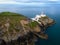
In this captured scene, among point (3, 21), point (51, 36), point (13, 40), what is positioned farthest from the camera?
point (51, 36)

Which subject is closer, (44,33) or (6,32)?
(6,32)

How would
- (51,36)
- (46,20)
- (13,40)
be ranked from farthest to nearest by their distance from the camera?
(46,20) < (51,36) < (13,40)

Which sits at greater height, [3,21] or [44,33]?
[3,21]

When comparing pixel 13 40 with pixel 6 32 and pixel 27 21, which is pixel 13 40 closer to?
pixel 6 32

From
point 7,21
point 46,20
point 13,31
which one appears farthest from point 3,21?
point 46,20

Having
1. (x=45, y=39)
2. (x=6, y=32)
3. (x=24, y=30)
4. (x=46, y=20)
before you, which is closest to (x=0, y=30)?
(x=6, y=32)

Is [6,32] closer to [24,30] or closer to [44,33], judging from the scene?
[24,30]
